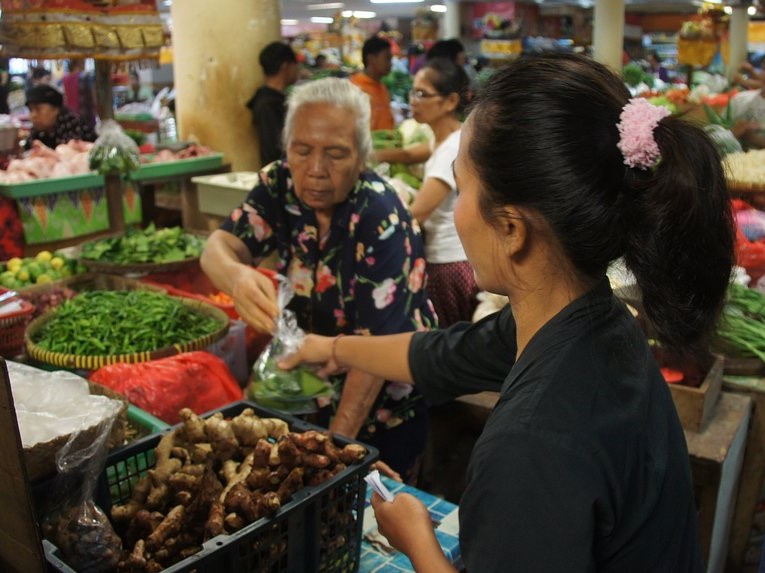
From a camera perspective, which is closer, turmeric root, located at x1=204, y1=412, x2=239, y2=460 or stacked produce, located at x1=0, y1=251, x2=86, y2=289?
turmeric root, located at x1=204, y1=412, x2=239, y2=460

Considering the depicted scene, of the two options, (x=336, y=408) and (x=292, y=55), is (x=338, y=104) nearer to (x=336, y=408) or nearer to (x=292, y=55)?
(x=336, y=408)

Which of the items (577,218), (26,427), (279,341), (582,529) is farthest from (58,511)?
(577,218)

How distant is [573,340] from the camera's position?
1.06m

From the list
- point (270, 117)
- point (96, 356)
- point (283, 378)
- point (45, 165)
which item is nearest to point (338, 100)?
point (283, 378)

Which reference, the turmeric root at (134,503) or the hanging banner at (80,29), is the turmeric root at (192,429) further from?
the hanging banner at (80,29)

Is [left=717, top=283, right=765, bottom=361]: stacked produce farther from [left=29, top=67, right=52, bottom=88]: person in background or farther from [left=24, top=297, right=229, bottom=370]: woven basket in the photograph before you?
[left=29, top=67, right=52, bottom=88]: person in background

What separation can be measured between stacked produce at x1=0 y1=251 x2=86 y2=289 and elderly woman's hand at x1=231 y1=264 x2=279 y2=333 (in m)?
1.89

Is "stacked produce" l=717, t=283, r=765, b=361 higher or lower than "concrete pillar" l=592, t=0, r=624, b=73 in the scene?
lower

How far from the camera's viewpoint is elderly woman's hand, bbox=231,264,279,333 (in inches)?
85.0

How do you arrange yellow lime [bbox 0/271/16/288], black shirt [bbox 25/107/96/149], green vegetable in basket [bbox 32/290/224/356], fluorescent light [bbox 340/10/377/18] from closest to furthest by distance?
green vegetable in basket [bbox 32/290/224/356] < yellow lime [bbox 0/271/16/288] < black shirt [bbox 25/107/96/149] < fluorescent light [bbox 340/10/377/18]

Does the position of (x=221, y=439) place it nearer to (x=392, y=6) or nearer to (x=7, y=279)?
(x=7, y=279)

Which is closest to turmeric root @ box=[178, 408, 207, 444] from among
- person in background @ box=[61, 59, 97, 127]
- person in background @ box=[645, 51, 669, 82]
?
person in background @ box=[61, 59, 97, 127]

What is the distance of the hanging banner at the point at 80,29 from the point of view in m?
3.90

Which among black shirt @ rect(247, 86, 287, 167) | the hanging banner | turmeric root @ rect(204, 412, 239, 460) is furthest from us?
black shirt @ rect(247, 86, 287, 167)
